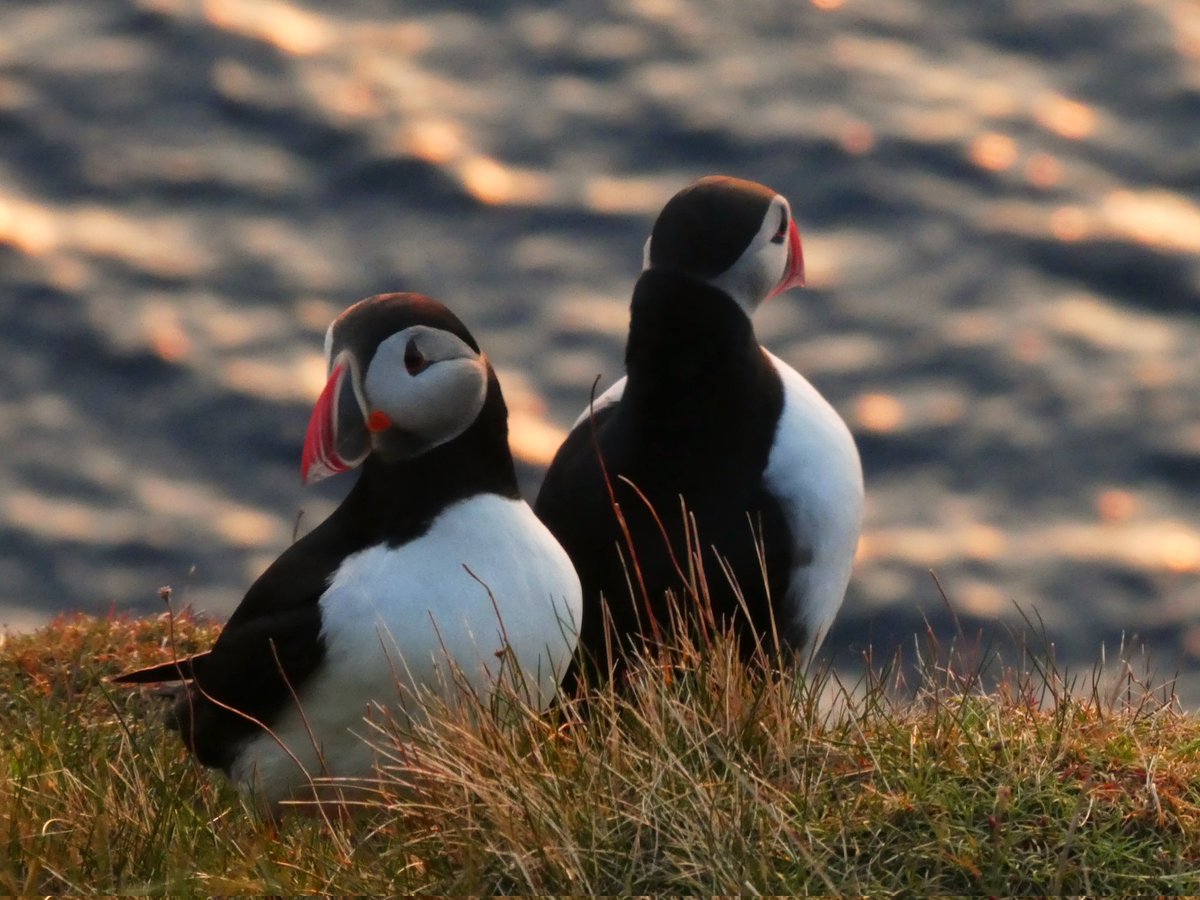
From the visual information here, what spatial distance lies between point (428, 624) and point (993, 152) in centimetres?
1065

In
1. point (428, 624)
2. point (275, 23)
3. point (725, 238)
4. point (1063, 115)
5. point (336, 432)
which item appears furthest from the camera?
point (275, 23)

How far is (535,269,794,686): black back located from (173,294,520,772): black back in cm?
48

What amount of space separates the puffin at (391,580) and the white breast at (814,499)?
2.71 ft

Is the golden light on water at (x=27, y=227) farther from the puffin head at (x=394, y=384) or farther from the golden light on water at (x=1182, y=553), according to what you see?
the puffin head at (x=394, y=384)

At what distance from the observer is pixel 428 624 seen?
5.49 m

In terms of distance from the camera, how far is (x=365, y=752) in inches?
220

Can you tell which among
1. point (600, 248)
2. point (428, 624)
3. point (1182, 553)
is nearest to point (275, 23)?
point (600, 248)

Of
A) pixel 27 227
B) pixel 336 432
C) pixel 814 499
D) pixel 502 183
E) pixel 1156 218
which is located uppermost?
pixel 336 432

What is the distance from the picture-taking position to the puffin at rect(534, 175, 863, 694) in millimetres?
6141

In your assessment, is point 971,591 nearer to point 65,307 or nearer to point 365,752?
point 65,307

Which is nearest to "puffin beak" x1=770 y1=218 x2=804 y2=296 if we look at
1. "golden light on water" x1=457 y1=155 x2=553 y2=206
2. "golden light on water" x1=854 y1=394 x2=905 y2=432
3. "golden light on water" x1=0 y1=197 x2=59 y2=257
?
"golden light on water" x1=854 y1=394 x2=905 y2=432

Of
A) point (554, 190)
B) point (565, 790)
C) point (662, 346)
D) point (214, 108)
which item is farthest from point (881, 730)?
point (214, 108)

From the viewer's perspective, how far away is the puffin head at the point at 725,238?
612cm

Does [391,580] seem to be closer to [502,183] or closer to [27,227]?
[502,183]
